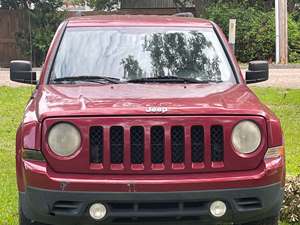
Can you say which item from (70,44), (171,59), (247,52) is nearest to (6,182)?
(70,44)

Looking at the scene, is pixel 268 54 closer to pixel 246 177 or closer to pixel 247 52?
pixel 247 52

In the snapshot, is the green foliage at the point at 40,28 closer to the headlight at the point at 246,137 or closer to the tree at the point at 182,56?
the tree at the point at 182,56

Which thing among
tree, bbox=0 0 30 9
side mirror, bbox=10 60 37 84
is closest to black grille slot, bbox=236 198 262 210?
side mirror, bbox=10 60 37 84

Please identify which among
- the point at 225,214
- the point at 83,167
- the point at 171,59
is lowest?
the point at 225,214

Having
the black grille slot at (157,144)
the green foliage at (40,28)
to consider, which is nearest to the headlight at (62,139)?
the black grille slot at (157,144)

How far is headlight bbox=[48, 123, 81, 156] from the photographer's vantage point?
13.8 feet

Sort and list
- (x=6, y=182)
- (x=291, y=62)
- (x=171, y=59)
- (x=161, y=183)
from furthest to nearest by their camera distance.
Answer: (x=291, y=62) < (x=6, y=182) < (x=171, y=59) < (x=161, y=183)

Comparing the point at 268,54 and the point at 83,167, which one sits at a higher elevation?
the point at 83,167

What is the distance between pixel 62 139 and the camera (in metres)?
4.23

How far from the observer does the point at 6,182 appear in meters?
Answer: 6.81

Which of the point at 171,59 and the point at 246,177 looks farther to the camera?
the point at 171,59

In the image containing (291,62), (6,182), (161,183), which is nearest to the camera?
(161,183)

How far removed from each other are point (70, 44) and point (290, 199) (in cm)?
239

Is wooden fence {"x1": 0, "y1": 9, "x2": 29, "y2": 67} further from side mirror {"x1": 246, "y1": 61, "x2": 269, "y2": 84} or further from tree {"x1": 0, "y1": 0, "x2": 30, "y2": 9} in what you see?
side mirror {"x1": 246, "y1": 61, "x2": 269, "y2": 84}
